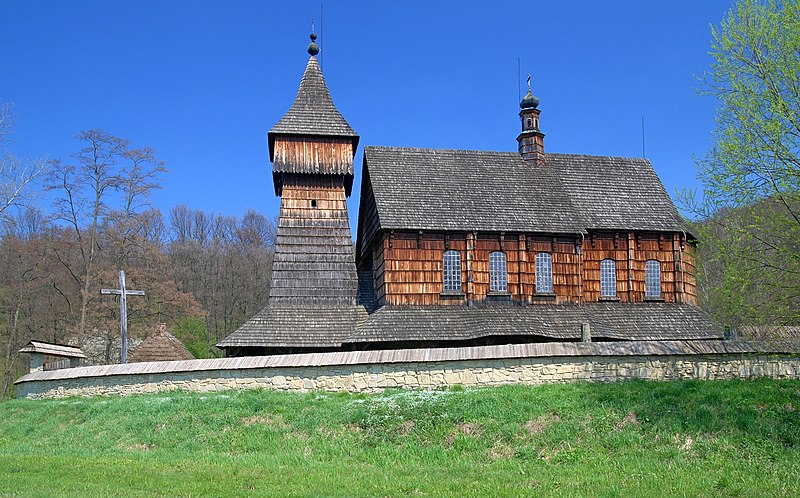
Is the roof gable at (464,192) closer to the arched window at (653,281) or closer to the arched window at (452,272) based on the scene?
the arched window at (452,272)

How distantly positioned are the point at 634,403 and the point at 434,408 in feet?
12.9

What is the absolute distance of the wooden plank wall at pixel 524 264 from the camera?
24.3 m

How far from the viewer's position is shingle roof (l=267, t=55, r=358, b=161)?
26141 mm

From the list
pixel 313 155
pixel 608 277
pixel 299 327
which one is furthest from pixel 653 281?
pixel 313 155

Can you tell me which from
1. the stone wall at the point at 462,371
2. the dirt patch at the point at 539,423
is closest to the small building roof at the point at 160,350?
the stone wall at the point at 462,371

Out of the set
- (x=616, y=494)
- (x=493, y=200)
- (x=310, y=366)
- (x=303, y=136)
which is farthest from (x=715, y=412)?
(x=303, y=136)

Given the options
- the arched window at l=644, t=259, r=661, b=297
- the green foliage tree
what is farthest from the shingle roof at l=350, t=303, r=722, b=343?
the green foliage tree

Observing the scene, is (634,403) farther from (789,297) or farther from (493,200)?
(493,200)

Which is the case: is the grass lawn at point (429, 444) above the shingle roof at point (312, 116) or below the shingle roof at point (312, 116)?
below

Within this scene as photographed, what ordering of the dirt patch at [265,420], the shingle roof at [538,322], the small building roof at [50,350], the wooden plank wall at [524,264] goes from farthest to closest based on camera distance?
the wooden plank wall at [524,264]
the shingle roof at [538,322]
the small building roof at [50,350]
the dirt patch at [265,420]

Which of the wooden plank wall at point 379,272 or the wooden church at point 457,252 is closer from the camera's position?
the wooden church at point 457,252

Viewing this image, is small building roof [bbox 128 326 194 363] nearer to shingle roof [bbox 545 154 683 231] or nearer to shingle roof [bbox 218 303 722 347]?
shingle roof [bbox 218 303 722 347]

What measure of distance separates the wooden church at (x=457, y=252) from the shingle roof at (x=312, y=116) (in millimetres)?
55

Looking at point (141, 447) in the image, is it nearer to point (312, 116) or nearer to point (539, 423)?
point (539, 423)
